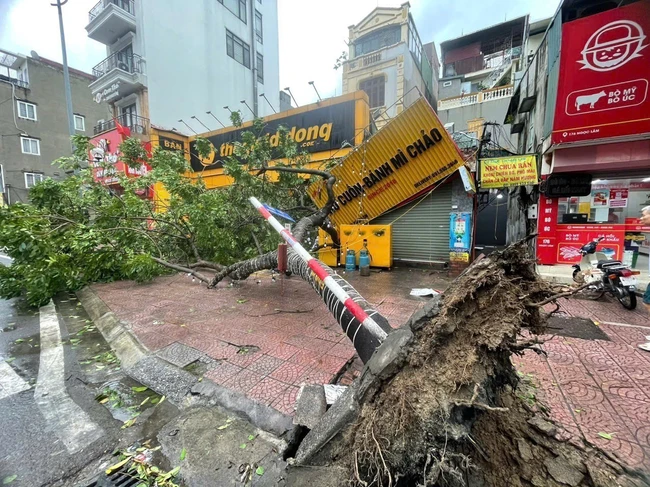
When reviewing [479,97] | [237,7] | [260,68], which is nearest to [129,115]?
[260,68]

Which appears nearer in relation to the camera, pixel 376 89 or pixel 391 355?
Result: pixel 391 355

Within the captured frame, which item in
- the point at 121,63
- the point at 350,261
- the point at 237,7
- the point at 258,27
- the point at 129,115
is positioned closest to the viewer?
the point at 350,261

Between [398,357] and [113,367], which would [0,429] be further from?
[398,357]

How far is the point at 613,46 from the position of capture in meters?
6.11

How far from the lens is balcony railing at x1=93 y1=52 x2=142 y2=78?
50.3 feet

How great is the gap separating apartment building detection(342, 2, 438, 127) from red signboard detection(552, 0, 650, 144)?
1254 centimetres

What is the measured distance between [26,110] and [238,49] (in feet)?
54.0

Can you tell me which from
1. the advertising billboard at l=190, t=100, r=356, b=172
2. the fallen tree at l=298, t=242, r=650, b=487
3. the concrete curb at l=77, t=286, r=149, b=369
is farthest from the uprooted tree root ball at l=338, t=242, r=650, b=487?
the advertising billboard at l=190, t=100, r=356, b=172

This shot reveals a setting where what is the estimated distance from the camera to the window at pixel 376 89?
1984 centimetres

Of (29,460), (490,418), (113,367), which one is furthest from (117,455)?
(490,418)

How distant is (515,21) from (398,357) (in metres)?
36.1

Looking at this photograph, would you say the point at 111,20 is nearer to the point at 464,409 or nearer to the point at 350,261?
the point at 350,261

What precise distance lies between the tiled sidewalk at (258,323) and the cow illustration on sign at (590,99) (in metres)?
5.17

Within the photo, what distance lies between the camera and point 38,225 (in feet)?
19.2
